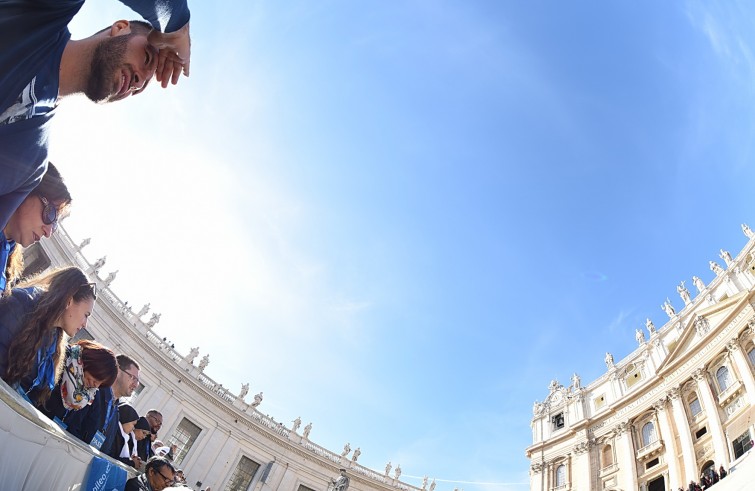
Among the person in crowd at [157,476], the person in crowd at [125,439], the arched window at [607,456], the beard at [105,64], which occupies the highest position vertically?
the arched window at [607,456]

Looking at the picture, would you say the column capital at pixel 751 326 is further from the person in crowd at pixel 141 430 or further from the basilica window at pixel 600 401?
the person in crowd at pixel 141 430

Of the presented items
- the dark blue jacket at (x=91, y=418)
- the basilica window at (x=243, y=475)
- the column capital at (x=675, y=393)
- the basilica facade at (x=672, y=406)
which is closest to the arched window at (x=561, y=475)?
the basilica facade at (x=672, y=406)

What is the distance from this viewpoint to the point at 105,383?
4383 millimetres

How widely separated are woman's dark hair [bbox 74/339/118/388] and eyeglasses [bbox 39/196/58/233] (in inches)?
79.3

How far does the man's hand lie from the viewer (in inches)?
76.6

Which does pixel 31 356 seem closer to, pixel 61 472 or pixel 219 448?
pixel 61 472

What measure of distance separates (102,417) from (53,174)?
345cm

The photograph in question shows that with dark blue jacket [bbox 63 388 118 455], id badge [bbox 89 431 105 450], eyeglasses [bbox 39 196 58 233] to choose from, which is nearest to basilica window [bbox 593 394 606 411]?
id badge [bbox 89 431 105 450]

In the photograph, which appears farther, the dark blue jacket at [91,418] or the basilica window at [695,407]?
the basilica window at [695,407]

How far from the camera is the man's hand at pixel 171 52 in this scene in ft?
6.38

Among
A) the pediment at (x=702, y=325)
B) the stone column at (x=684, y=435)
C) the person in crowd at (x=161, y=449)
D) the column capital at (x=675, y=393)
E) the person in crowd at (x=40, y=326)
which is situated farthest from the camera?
the column capital at (x=675, y=393)

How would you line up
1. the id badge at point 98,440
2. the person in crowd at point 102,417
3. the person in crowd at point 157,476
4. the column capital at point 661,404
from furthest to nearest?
the column capital at point 661,404
the person in crowd at point 157,476
the id badge at point 98,440
the person in crowd at point 102,417

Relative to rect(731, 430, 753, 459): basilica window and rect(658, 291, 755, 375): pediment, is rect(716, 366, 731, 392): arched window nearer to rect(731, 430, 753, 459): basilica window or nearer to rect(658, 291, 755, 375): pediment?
rect(658, 291, 755, 375): pediment

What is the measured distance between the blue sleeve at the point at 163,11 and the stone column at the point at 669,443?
122ft
